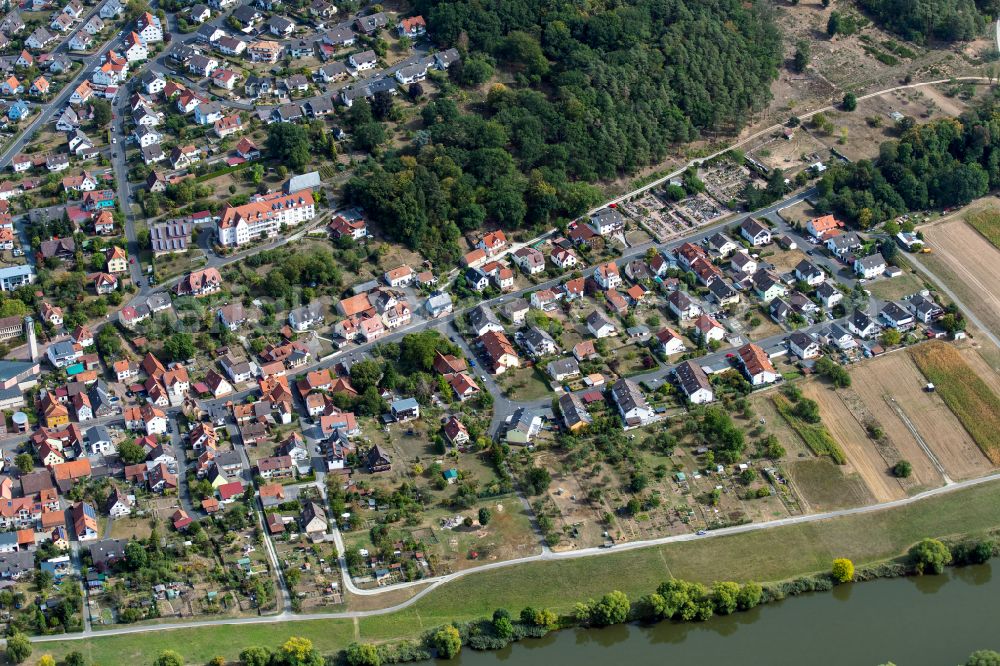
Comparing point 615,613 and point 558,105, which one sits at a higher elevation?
point 558,105

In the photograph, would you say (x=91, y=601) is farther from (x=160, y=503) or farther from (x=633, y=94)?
(x=633, y=94)

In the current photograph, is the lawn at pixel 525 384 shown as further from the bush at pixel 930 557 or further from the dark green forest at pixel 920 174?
the dark green forest at pixel 920 174

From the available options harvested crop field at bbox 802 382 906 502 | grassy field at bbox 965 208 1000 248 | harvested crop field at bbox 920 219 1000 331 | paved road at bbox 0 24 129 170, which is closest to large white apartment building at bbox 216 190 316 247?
paved road at bbox 0 24 129 170

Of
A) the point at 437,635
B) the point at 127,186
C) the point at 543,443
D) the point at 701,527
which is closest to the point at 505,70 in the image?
the point at 127,186

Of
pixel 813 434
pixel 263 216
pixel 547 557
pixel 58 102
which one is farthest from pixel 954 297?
pixel 58 102

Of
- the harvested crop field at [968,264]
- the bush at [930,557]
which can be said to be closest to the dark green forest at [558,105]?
the harvested crop field at [968,264]

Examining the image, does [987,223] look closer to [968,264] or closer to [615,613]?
[968,264]
